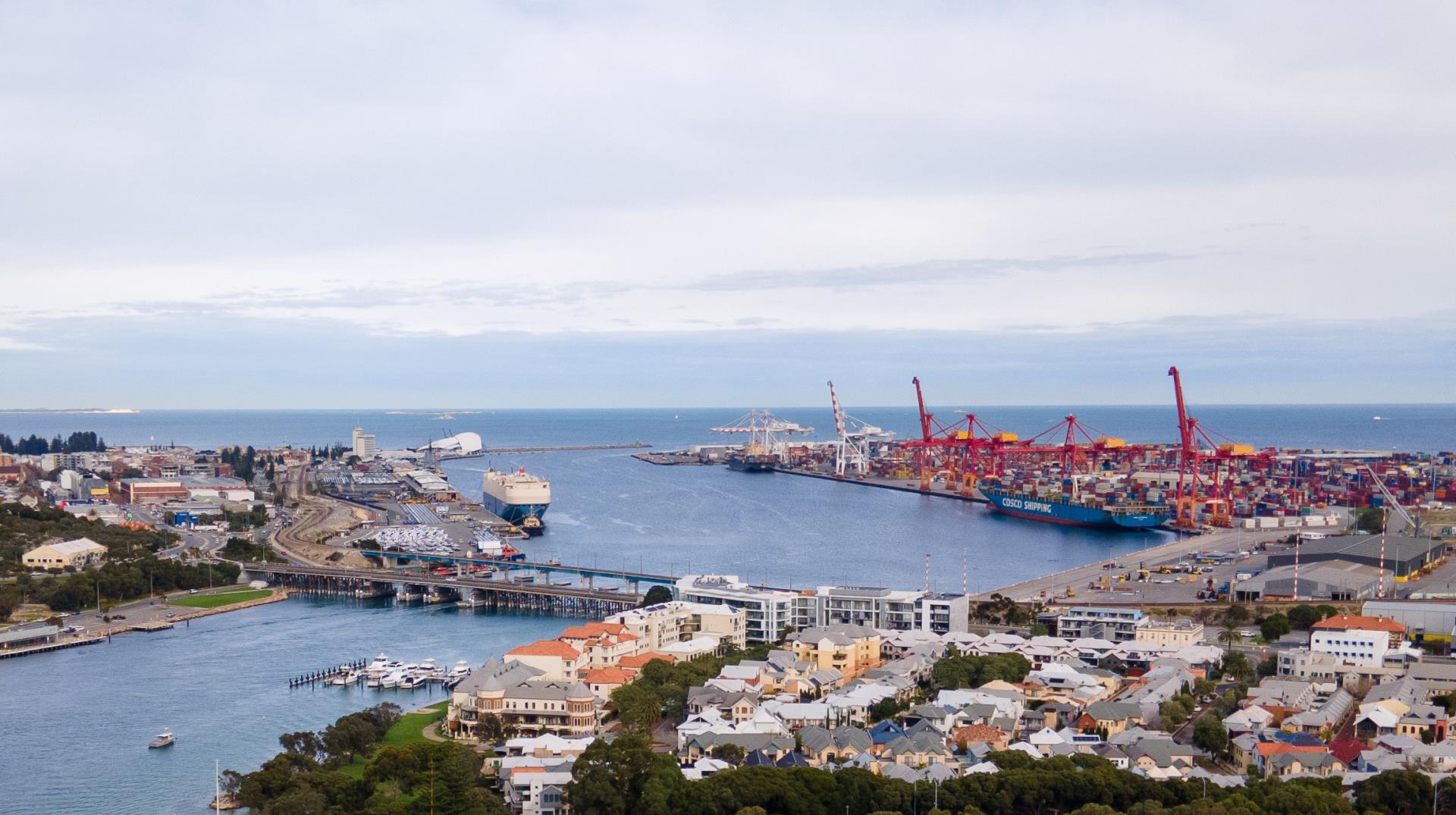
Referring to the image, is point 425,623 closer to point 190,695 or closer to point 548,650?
point 190,695

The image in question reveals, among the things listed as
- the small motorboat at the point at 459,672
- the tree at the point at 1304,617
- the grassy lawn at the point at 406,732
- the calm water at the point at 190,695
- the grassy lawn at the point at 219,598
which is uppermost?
the tree at the point at 1304,617

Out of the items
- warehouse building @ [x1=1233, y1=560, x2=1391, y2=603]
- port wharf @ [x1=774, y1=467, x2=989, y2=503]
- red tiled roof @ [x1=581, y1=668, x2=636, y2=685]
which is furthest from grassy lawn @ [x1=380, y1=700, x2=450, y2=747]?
port wharf @ [x1=774, y1=467, x2=989, y2=503]

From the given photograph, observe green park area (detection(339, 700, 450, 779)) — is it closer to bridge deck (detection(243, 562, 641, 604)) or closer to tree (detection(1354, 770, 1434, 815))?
bridge deck (detection(243, 562, 641, 604))

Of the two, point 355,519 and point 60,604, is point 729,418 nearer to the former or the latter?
point 355,519

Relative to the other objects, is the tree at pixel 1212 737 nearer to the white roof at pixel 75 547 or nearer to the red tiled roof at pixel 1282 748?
the red tiled roof at pixel 1282 748

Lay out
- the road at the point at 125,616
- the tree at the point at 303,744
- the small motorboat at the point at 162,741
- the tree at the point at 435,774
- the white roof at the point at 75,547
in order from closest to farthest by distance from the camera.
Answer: the tree at the point at 435,774 → the tree at the point at 303,744 → the small motorboat at the point at 162,741 → the road at the point at 125,616 → the white roof at the point at 75,547

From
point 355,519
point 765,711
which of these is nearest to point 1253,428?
point 355,519

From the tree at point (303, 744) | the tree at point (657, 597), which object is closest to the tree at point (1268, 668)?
the tree at point (657, 597)

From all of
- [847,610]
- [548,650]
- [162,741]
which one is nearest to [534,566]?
[847,610]
